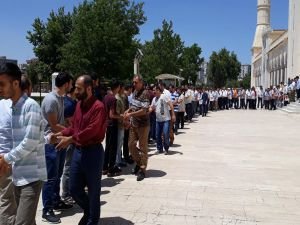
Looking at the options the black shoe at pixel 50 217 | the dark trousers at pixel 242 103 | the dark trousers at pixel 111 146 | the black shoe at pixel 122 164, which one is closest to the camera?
the black shoe at pixel 50 217

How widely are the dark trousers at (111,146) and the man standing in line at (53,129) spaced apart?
2475 mm

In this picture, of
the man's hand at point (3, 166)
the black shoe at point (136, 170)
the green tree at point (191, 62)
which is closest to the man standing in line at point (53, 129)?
the man's hand at point (3, 166)

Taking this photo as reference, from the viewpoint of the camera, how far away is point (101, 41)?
31094mm

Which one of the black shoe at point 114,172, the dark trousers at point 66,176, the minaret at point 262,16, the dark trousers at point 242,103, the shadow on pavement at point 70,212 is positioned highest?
the minaret at point 262,16

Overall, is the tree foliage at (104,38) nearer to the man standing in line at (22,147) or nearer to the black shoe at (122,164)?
the black shoe at (122,164)

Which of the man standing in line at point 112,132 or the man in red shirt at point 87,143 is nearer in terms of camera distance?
the man in red shirt at point 87,143

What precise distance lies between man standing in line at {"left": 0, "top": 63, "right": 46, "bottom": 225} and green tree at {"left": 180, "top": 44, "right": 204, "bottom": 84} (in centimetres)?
5009

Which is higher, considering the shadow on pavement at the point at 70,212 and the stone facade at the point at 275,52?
the stone facade at the point at 275,52

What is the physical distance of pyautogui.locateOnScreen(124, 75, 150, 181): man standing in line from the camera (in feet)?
26.1

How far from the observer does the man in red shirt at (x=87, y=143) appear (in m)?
4.84

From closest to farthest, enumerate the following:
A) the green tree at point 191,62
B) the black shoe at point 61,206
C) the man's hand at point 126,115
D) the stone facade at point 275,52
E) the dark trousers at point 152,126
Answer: the black shoe at point 61,206 < the man's hand at point 126,115 < the dark trousers at point 152,126 < the stone facade at point 275,52 < the green tree at point 191,62

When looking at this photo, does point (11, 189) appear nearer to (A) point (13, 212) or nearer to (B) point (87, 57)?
(A) point (13, 212)

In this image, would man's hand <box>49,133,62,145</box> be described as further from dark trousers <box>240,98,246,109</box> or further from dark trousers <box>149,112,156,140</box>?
dark trousers <box>240,98,246,109</box>

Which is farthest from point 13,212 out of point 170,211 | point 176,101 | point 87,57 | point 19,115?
point 87,57
